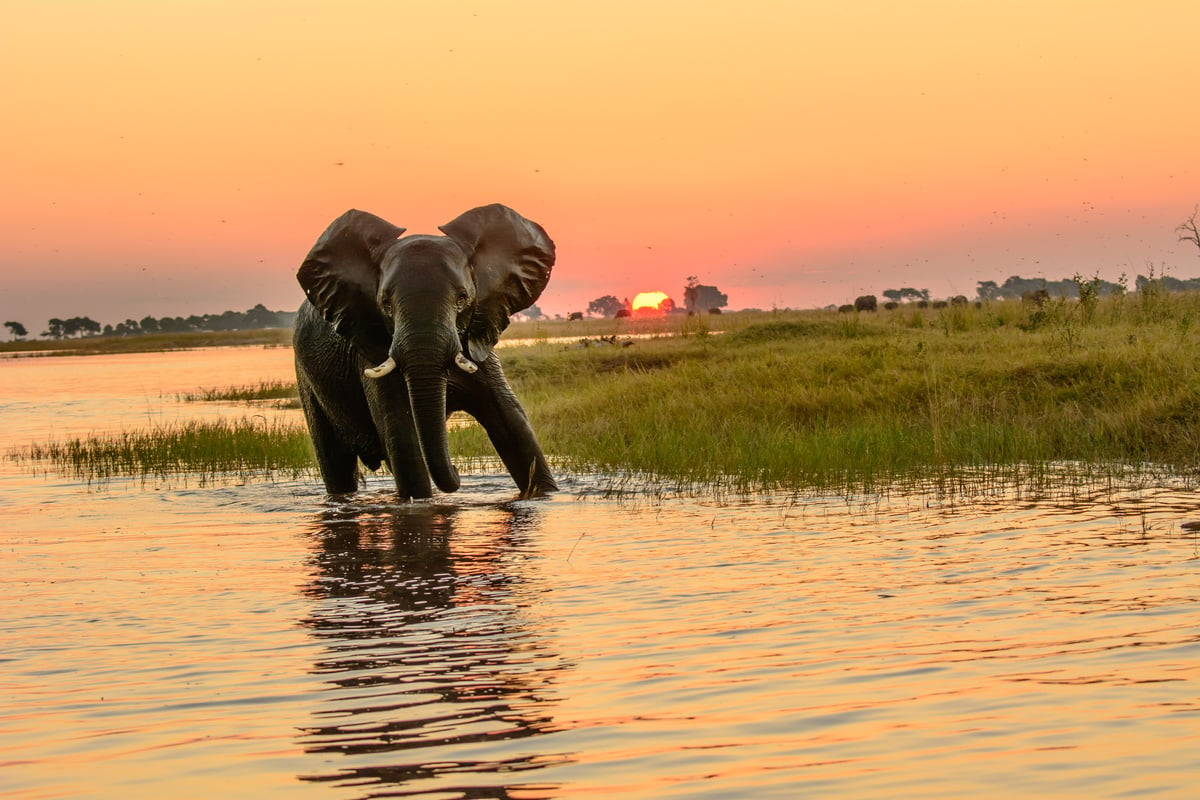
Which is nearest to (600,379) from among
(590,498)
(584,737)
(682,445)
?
(682,445)

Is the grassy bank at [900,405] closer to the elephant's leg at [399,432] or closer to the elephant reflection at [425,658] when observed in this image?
the elephant's leg at [399,432]

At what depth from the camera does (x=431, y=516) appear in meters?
10.6

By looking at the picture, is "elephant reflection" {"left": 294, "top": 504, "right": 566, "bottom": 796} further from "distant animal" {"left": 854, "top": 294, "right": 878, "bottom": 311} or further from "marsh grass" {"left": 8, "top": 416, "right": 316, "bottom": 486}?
"distant animal" {"left": 854, "top": 294, "right": 878, "bottom": 311}

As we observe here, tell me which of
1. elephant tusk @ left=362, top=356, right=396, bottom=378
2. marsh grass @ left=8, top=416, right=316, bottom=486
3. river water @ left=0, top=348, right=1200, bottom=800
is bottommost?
river water @ left=0, top=348, right=1200, bottom=800

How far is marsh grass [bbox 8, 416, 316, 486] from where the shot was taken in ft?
50.1

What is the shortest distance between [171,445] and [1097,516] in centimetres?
1106

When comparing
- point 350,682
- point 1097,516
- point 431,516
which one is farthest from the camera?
point 431,516

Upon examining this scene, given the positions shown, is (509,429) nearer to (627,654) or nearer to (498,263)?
(498,263)

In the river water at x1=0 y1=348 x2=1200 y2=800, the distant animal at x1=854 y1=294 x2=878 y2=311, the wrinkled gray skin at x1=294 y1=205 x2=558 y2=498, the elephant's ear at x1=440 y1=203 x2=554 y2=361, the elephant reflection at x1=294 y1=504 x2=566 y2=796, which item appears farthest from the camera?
the distant animal at x1=854 y1=294 x2=878 y2=311

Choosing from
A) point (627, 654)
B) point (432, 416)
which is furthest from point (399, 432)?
point (627, 654)

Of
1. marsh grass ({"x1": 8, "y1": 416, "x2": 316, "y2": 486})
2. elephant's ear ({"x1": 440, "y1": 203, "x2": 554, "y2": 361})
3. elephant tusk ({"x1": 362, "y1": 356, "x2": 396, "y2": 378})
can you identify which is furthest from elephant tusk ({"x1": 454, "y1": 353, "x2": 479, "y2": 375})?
marsh grass ({"x1": 8, "y1": 416, "x2": 316, "y2": 486})

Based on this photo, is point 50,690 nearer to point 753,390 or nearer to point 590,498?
point 590,498

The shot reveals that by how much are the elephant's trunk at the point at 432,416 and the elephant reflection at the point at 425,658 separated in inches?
29.0

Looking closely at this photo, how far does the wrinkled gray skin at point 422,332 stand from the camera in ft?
33.6
